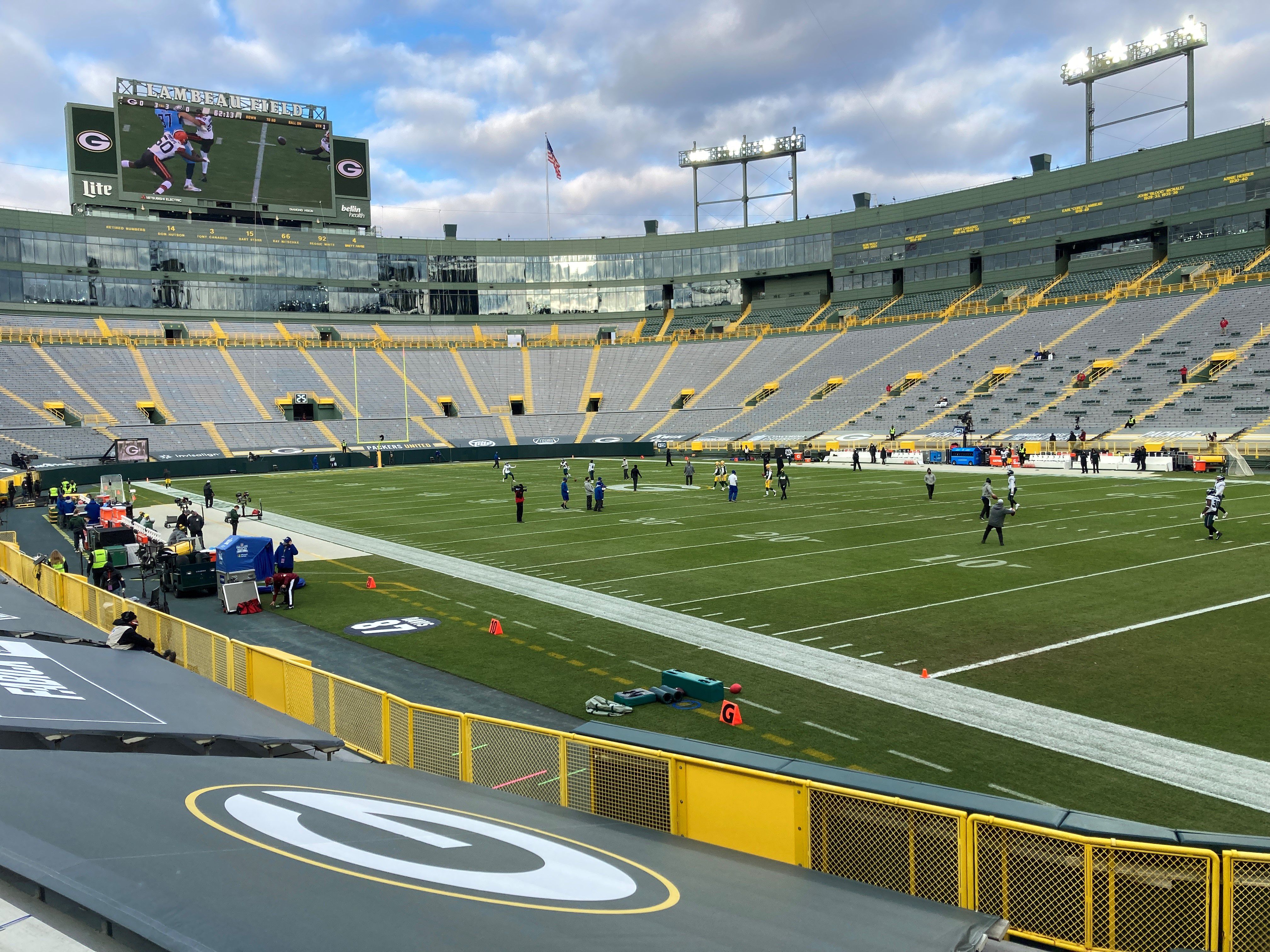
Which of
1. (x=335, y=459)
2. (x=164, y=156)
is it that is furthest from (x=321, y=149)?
(x=335, y=459)

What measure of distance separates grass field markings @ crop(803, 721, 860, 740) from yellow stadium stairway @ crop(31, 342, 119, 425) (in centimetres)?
6610

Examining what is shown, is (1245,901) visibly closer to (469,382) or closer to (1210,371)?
(1210,371)

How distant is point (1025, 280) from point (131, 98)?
247 ft

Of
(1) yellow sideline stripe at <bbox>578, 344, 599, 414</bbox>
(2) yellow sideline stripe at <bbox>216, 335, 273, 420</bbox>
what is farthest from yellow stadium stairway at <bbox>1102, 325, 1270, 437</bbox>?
(2) yellow sideline stripe at <bbox>216, 335, 273, 420</bbox>

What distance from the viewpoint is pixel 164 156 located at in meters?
73.6

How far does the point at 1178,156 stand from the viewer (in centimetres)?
6656

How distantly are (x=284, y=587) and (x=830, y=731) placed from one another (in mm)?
12463

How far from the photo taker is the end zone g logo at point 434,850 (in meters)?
Result: 5.14

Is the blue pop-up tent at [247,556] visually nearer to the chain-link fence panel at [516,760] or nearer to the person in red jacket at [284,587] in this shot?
the person in red jacket at [284,587]

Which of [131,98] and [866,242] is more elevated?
[131,98]

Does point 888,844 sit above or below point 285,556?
below

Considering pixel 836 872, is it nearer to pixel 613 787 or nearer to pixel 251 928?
pixel 613 787

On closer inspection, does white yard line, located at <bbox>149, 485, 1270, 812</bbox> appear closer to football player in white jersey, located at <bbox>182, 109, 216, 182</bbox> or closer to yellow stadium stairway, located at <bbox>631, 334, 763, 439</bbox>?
yellow stadium stairway, located at <bbox>631, 334, 763, 439</bbox>

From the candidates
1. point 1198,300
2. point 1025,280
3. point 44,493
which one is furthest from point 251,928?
point 1025,280
